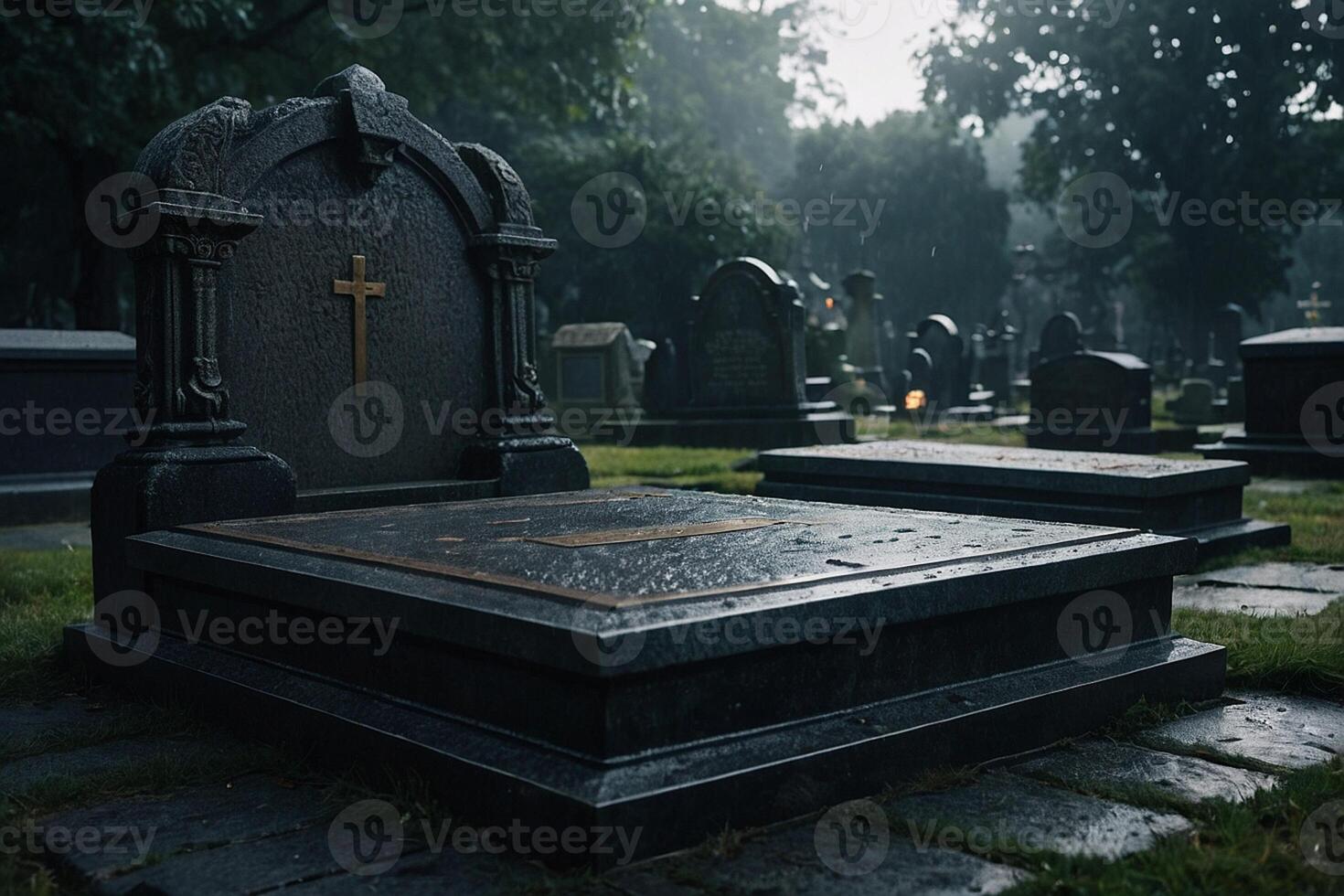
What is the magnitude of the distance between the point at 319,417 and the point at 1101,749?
3.48 metres

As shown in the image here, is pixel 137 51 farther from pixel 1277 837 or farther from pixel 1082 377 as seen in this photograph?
pixel 1277 837

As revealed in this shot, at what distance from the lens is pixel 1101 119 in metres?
33.6

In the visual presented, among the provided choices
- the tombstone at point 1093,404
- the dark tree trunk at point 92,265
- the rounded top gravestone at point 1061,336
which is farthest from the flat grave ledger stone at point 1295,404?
the rounded top gravestone at point 1061,336

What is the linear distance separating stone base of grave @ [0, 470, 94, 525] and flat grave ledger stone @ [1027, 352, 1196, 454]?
9460 mm

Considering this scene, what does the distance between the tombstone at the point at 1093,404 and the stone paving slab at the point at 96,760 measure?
1115 centimetres

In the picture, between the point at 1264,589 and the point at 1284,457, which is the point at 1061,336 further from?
the point at 1264,589

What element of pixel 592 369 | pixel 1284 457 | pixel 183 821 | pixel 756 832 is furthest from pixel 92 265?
pixel 756 832

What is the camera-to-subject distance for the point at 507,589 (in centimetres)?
306

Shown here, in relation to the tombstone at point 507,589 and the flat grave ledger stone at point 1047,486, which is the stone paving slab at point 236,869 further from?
the flat grave ledger stone at point 1047,486

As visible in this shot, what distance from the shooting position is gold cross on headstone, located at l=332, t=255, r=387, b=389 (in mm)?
5328

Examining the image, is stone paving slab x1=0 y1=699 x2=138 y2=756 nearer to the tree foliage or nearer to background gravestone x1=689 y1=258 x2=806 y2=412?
background gravestone x1=689 y1=258 x2=806 y2=412

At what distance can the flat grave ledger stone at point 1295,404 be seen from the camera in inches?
417

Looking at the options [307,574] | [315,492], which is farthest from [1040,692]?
[315,492]

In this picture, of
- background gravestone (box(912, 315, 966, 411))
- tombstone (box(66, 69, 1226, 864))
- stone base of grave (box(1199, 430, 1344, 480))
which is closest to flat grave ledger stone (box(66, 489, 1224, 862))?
tombstone (box(66, 69, 1226, 864))
